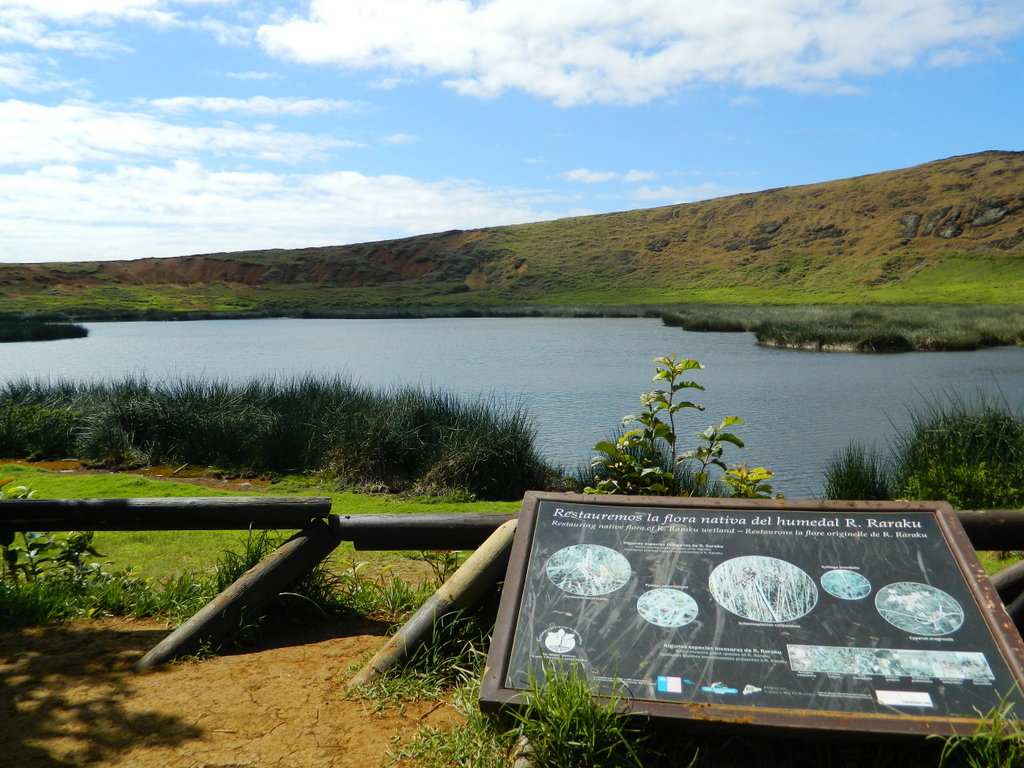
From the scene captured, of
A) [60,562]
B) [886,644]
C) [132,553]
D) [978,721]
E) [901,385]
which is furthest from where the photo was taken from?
[901,385]

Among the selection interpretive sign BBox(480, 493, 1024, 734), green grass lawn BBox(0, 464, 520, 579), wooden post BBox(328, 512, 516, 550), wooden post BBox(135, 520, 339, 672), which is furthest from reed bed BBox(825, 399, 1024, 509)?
wooden post BBox(135, 520, 339, 672)

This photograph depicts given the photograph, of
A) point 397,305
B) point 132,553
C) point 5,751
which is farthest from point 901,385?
point 397,305

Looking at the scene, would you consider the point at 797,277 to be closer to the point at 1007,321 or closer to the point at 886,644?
the point at 1007,321

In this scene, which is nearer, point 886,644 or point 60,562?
point 886,644

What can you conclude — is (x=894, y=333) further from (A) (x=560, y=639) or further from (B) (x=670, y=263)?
(B) (x=670, y=263)

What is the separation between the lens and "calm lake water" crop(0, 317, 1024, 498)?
41.7 ft

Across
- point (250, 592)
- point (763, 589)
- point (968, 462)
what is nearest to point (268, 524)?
point (250, 592)

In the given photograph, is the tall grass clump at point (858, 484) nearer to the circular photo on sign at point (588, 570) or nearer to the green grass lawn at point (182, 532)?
the green grass lawn at point (182, 532)

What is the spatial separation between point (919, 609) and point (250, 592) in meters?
2.89

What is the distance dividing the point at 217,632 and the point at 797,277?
80.2m

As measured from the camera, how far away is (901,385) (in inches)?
709

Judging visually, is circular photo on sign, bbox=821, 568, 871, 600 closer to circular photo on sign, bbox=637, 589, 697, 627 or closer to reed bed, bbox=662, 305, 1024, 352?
circular photo on sign, bbox=637, 589, 697, 627

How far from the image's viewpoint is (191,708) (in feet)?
10.8

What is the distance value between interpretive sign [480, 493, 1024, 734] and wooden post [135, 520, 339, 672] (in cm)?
144
